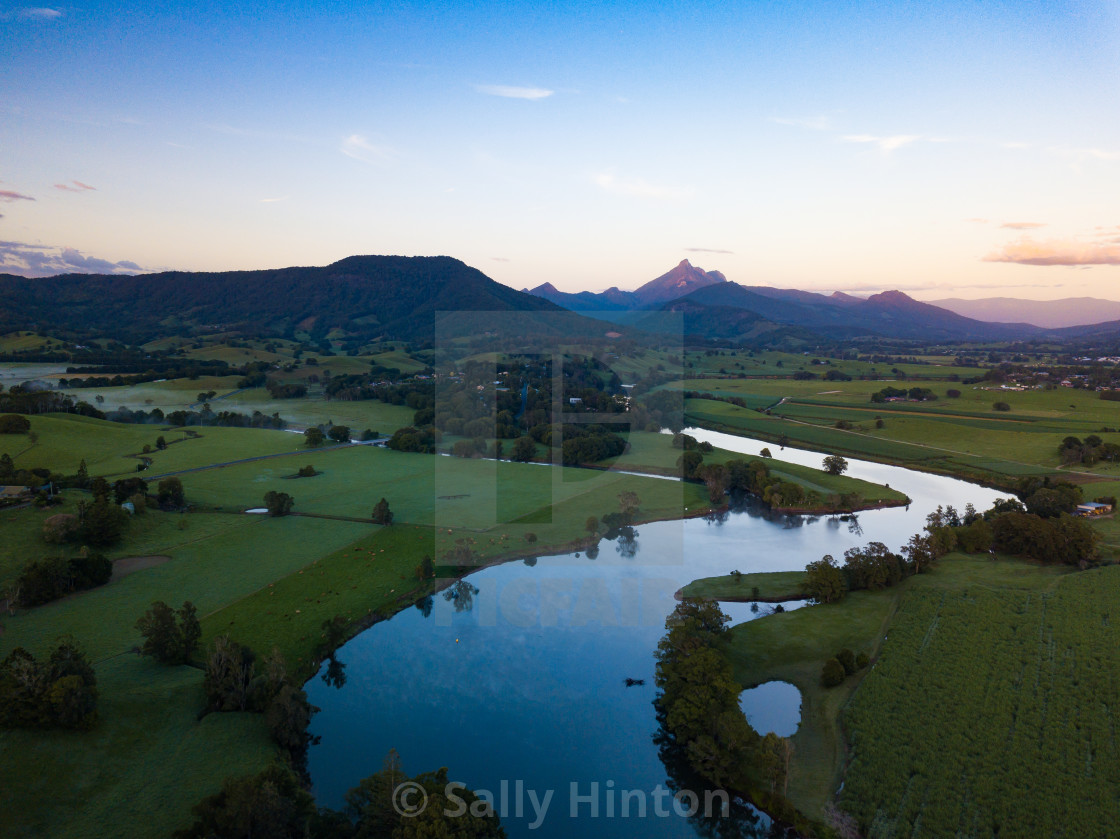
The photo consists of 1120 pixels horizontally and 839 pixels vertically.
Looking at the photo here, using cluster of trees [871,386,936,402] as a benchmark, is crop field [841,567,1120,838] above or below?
below

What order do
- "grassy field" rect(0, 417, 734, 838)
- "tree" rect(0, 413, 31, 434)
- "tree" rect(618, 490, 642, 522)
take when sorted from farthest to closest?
"tree" rect(0, 413, 31, 434) → "tree" rect(618, 490, 642, 522) → "grassy field" rect(0, 417, 734, 838)

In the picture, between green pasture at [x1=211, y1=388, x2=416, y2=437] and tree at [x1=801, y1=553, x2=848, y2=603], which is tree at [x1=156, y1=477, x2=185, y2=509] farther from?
tree at [x1=801, y1=553, x2=848, y2=603]

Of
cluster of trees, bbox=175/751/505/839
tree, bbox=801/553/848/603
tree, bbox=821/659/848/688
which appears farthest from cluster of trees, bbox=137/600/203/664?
tree, bbox=801/553/848/603

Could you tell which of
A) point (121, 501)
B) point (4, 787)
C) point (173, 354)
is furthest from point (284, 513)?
point (173, 354)

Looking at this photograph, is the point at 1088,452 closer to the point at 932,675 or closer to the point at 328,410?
the point at 932,675

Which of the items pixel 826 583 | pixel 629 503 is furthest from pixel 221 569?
pixel 826 583

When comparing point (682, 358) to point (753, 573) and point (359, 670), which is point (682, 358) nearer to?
point (753, 573)
